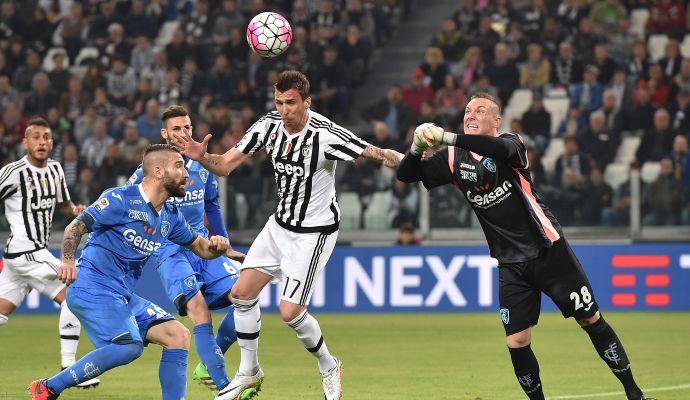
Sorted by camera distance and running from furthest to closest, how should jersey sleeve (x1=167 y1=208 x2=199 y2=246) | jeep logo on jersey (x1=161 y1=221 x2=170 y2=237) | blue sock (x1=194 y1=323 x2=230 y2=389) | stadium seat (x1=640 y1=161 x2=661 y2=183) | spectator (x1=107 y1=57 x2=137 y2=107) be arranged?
spectator (x1=107 y1=57 x2=137 y2=107) < stadium seat (x1=640 y1=161 x2=661 y2=183) < blue sock (x1=194 y1=323 x2=230 y2=389) < jersey sleeve (x1=167 y1=208 x2=199 y2=246) < jeep logo on jersey (x1=161 y1=221 x2=170 y2=237)

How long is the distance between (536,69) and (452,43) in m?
1.86

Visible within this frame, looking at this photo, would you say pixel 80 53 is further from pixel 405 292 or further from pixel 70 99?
pixel 405 292

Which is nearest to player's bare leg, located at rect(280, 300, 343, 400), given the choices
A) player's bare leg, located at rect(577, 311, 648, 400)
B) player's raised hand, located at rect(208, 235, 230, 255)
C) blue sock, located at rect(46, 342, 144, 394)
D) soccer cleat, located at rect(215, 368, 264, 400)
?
soccer cleat, located at rect(215, 368, 264, 400)

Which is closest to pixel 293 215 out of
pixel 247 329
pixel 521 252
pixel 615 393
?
pixel 247 329

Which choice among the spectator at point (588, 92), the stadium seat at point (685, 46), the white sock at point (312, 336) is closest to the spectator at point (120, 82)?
the spectator at point (588, 92)

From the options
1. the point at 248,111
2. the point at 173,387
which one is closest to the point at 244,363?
the point at 173,387

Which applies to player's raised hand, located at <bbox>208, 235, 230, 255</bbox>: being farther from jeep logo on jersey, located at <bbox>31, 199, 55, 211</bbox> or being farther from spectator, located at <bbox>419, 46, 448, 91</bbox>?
spectator, located at <bbox>419, 46, 448, 91</bbox>

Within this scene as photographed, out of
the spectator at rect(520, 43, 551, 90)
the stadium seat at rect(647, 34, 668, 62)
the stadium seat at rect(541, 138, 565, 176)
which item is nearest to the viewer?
the stadium seat at rect(541, 138, 565, 176)

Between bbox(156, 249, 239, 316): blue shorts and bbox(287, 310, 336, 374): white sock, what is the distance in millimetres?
1060

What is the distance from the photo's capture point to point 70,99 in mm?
23094

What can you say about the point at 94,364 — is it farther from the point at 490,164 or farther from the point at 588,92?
the point at 588,92

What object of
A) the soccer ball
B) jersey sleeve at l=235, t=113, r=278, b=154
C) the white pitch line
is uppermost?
the soccer ball

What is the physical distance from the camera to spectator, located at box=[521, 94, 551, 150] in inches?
783

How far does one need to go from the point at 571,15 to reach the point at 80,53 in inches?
385
